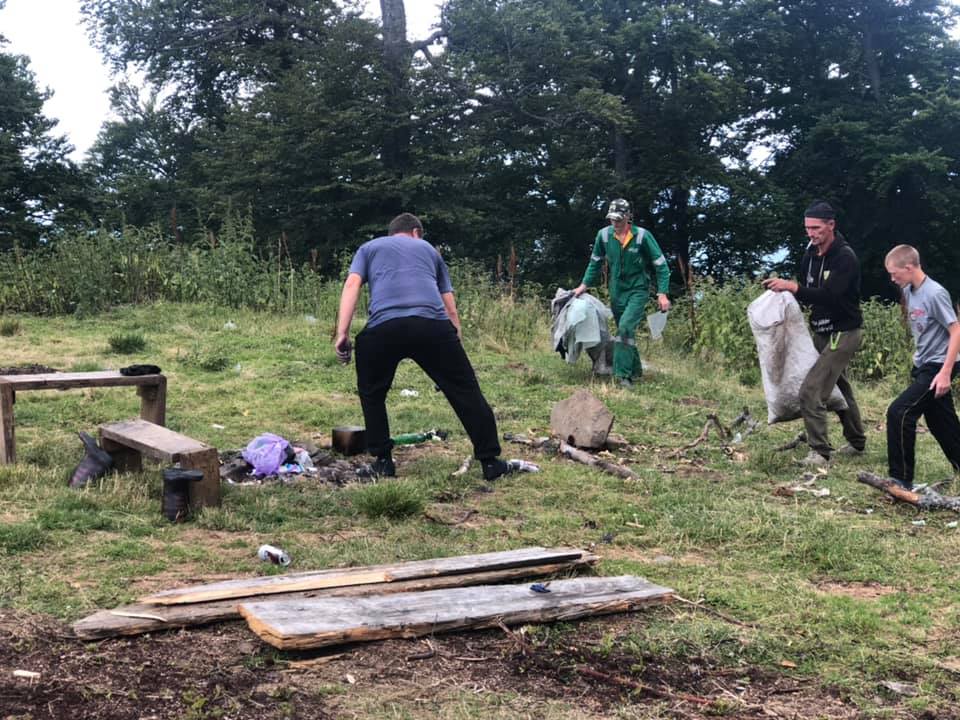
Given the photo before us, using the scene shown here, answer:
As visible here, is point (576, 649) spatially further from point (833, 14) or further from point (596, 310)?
point (833, 14)

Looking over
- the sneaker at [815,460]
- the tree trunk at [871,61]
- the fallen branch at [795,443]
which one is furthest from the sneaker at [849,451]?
the tree trunk at [871,61]

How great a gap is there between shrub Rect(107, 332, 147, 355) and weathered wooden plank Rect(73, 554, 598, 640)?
7923 mm

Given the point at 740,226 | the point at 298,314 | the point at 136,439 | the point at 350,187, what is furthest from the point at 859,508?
the point at 740,226

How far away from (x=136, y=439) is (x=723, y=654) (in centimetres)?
380

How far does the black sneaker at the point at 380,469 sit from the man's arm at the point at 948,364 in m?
3.69

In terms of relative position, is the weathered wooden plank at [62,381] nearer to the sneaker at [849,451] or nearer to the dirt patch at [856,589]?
the dirt patch at [856,589]

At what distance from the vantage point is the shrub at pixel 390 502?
570 cm

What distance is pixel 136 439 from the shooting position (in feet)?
19.4

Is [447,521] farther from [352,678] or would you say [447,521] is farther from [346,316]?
[352,678]

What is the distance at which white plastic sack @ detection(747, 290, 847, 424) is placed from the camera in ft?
24.9

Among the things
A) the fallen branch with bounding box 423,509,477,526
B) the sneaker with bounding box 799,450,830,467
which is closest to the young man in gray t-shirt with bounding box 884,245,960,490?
the sneaker with bounding box 799,450,830,467

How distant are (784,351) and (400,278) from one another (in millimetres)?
3208

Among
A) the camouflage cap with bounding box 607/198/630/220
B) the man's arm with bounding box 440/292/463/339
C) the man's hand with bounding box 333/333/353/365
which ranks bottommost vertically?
the man's hand with bounding box 333/333/353/365

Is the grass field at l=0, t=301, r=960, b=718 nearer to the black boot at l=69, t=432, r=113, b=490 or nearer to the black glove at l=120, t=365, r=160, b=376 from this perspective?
the black boot at l=69, t=432, r=113, b=490
